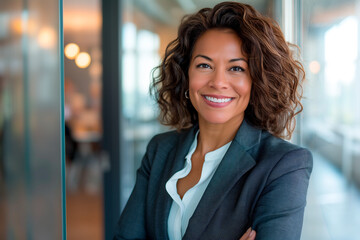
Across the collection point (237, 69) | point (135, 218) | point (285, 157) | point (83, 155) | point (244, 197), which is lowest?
point (83, 155)

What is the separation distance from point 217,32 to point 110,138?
1.90m

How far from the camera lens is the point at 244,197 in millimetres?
1172

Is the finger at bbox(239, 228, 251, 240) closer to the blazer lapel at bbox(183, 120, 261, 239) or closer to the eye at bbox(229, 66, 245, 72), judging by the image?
the blazer lapel at bbox(183, 120, 261, 239)

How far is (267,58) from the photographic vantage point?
49.5 inches

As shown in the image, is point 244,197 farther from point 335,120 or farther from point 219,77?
point 335,120

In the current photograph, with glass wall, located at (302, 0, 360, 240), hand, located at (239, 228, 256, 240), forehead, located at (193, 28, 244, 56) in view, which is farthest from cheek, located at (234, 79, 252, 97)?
glass wall, located at (302, 0, 360, 240)

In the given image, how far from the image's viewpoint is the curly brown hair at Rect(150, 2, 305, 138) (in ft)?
4.07

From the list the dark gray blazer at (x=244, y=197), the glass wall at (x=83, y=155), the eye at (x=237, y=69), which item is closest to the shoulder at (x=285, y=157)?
the dark gray blazer at (x=244, y=197)

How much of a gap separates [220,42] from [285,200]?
0.59m

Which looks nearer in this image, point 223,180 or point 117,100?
point 223,180

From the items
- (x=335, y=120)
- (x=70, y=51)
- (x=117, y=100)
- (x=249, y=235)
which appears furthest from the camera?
(x=117, y=100)

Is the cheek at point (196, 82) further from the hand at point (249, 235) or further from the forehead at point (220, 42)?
the hand at point (249, 235)

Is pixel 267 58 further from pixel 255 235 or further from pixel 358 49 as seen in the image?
pixel 358 49

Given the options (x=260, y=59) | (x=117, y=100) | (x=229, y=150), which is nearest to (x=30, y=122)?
(x=229, y=150)
